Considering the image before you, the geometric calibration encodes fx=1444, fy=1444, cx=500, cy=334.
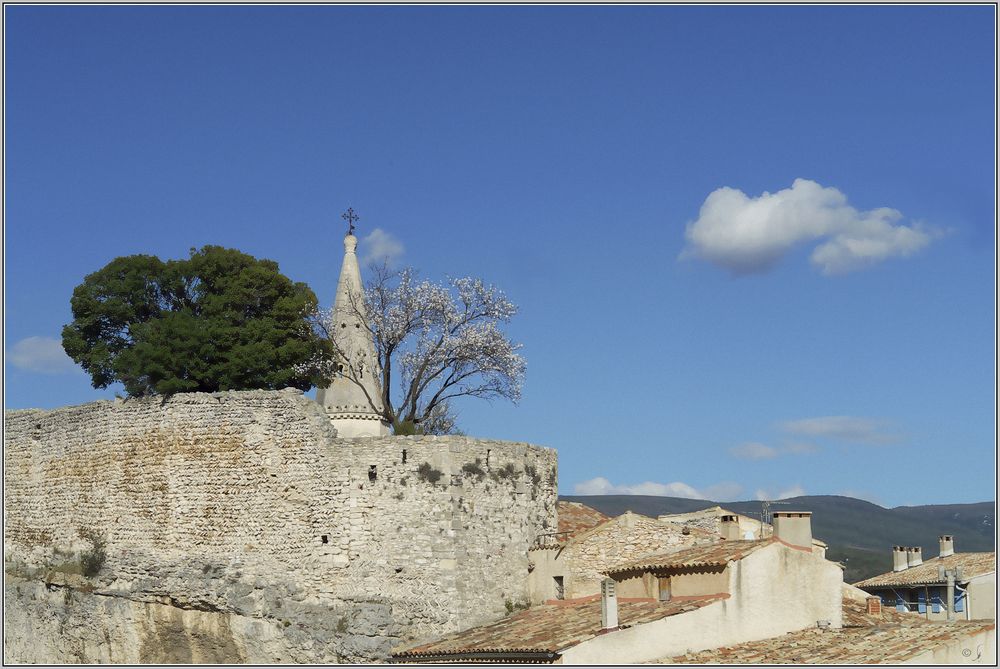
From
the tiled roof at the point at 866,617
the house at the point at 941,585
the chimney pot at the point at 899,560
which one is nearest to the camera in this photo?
the tiled roof at the point at 866,617

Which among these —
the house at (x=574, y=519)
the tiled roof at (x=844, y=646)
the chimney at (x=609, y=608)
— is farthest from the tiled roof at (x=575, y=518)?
the tiled roof at (x=844, y=646)

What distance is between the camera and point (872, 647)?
26.5 metres

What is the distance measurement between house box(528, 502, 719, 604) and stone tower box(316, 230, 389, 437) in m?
5.24

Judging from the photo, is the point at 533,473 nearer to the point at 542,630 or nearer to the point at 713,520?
the point at 542,630

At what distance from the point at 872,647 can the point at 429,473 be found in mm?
9522

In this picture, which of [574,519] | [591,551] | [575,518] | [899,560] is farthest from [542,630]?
[899,560]

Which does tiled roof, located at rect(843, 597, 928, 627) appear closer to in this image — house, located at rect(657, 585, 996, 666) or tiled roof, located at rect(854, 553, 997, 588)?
house, located at rect(657, 585, 996, 666)

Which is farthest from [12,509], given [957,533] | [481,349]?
[957,533]

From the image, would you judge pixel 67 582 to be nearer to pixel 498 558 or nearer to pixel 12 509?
pixel 12 509

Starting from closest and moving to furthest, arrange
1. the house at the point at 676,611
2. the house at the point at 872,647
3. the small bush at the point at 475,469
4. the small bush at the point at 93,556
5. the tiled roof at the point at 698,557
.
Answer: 1. the house at the point at 872,647
2. the house at the point at 676,611
3. the tiled roof at the point at 698,557
4. the small bush at the point at 475,469
5. the small bush at the point at 93,556

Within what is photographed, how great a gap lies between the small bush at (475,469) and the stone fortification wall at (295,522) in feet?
0.11

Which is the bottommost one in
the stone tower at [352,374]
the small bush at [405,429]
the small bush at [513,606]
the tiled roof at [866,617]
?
the tiled roof at [866,617]

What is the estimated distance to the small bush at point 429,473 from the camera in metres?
30.2

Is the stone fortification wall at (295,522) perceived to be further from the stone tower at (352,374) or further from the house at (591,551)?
the stone tower at (352,374)
